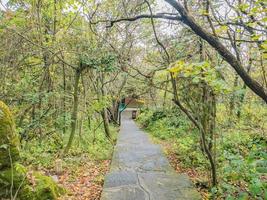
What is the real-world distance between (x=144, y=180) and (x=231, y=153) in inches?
83.9

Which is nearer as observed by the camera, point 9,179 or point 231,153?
point 9,179

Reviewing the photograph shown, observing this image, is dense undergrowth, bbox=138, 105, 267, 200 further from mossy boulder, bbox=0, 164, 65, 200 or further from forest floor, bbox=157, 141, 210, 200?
mossy boulder, bbox=0, 164, 65, 200

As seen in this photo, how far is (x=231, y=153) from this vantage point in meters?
6.53

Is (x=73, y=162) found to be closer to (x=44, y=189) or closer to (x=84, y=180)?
(x=84, y=180)

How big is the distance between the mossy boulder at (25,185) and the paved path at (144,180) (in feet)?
3.04

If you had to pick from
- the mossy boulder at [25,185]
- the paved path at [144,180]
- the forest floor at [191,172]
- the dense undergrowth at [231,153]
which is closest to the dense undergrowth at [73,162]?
the paved path at [144,180]

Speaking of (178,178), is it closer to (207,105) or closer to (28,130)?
(207,105)

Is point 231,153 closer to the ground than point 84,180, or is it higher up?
higher up

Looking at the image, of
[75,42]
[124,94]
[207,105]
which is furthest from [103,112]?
[124,94]

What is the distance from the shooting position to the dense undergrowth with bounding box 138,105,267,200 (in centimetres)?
342

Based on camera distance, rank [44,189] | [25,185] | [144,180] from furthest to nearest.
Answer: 1. [144,180]
2. [44,189]
3. [25,185]

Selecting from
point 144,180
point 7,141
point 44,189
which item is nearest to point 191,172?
point 144,180

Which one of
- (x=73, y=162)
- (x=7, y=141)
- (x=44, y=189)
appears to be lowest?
(x=73, y=162)

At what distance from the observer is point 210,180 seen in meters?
5.40
